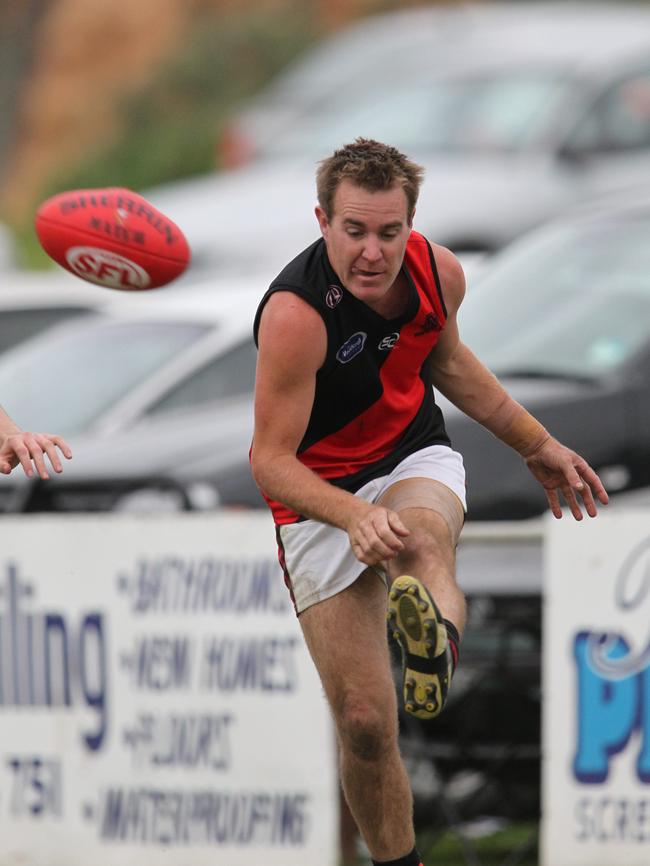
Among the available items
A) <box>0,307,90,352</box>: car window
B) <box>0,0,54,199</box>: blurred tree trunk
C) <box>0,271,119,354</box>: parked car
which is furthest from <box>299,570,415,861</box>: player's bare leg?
<box>0,0,54,199</box>: blurred tree trunk

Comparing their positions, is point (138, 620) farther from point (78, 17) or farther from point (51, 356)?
point (78, 17)

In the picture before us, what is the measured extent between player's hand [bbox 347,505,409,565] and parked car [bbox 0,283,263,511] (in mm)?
3360

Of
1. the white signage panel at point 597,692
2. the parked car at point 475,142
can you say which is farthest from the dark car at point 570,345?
the parked car at point 475,142

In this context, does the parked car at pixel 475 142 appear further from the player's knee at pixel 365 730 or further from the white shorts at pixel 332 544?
the player's knee at pixel 365 730

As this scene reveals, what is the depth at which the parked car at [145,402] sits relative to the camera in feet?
28.8

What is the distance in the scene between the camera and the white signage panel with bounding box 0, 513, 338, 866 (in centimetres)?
802

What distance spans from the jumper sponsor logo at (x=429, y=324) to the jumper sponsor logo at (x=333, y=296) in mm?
305

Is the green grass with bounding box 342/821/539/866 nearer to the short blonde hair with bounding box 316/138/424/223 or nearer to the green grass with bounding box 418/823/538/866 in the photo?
the green grass with bounding box 418/823/538/866

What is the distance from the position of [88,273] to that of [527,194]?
24.9 ft

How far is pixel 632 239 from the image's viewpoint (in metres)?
9.27

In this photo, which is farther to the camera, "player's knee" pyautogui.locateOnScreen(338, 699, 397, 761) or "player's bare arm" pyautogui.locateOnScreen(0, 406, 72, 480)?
"player's knee" pyautogui.locateOnScreen(338, 699, 397, 761)

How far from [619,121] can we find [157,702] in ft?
23.8

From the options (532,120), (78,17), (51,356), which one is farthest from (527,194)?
(78,17)

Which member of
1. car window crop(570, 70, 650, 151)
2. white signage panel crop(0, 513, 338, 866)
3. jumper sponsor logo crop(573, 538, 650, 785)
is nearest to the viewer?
jumper sponsor logo crop(573, 538, 650, 785)
